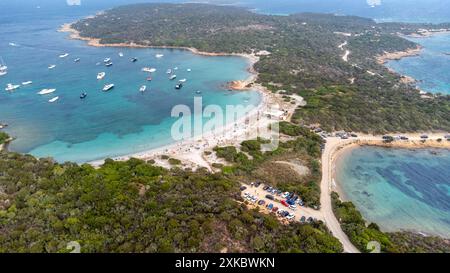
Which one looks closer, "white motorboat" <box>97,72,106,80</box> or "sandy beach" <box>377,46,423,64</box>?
"white motorboat" <box>97,72,106,80</box>

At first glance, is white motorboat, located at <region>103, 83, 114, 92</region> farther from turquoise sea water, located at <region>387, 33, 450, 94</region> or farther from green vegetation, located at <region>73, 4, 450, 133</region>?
turquoise sea water, located at <region>387, 33, 450, 94</region>

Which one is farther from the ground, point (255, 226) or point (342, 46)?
point (342, 46)

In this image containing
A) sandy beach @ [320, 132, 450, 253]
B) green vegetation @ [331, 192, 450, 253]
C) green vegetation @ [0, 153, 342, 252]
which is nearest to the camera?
green vegetation @ [0, 153, 342, 252]

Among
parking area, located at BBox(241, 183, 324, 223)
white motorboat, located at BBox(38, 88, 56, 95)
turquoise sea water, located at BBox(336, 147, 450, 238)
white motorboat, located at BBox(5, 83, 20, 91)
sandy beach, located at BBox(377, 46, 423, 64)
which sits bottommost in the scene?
turquoise sea water, located at BBox(336, 147, 450, 238)

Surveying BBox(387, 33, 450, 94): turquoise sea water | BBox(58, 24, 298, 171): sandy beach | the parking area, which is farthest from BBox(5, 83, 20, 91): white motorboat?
BBox(387, 33, 450, 94): turquoise sea water

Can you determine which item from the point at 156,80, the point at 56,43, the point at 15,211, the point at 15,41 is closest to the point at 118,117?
the point at 156,80
